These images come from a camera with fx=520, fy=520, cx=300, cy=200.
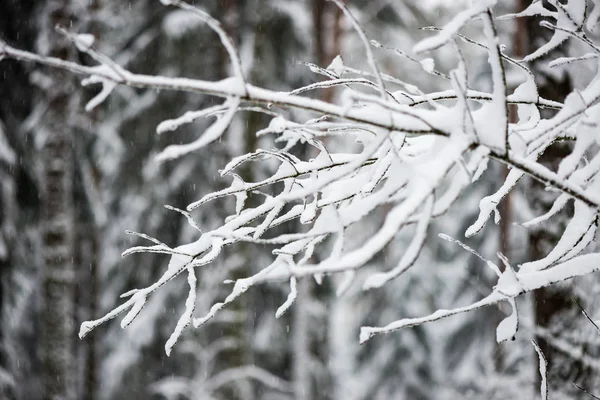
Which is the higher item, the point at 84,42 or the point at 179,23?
the point at 84,42

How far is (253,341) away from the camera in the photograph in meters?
8.40

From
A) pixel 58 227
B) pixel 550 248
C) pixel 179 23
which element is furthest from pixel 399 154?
pixel 179 23

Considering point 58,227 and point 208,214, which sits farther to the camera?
point 208,214

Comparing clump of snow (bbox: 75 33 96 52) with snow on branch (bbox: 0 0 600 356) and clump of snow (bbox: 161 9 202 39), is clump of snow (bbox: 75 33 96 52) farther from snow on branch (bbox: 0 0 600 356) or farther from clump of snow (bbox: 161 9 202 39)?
clump of snow (bbox: 161 9 202 39)

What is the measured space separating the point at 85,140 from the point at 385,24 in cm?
500

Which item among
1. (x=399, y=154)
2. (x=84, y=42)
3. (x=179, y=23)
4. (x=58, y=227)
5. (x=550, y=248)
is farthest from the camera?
(x=179, y=23)

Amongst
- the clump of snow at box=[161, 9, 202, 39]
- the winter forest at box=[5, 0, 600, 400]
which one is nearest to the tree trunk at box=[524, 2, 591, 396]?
the winter forest at box=[5, 0, 600, 400]

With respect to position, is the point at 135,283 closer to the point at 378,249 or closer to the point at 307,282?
the point at 307,282

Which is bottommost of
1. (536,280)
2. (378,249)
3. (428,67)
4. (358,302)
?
(358,302)

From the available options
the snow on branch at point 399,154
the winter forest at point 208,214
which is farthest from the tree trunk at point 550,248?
the snow on branch at point 399,154

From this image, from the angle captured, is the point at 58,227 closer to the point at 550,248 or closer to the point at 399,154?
the point at 550,248

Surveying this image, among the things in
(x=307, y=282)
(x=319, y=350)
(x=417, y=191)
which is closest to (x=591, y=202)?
(x=417, y=191)

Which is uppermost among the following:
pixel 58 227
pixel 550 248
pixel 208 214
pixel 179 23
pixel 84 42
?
pixel 84 42

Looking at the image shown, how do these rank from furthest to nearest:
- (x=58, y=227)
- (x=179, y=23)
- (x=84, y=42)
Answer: (x=179, y=23) → (x=58, y=227) → (x=84, y=42)
